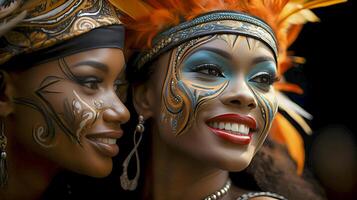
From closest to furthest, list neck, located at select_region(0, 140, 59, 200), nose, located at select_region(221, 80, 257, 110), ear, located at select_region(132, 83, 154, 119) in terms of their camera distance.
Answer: nose, located at select_region(221, 80, 257, 110) < neck, located at select_region(0, 140, 59, 200) < ear, located at select_region(132, 83, 154, 119)

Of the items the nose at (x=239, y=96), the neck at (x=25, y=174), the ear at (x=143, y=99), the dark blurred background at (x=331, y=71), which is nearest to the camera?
the nose at (x=239, y=96)

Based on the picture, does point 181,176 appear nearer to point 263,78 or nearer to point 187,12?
point 263,78

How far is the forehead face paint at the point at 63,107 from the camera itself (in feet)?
9.01

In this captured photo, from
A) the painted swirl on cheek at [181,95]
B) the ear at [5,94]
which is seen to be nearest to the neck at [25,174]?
the ear at [5,94]

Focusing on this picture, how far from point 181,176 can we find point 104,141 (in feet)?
1.32

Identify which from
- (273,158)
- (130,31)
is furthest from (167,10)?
(273,158)

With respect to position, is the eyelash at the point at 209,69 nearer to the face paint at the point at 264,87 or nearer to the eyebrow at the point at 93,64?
the face paint at the point at 264,87

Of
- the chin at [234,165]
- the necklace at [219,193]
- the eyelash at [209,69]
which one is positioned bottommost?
the necklace at [219,193]

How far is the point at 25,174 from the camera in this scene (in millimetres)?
2936

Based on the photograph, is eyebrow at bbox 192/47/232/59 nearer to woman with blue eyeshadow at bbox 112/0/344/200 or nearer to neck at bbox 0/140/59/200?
woman with blue eyeshadow at bbox 112/0/344/200

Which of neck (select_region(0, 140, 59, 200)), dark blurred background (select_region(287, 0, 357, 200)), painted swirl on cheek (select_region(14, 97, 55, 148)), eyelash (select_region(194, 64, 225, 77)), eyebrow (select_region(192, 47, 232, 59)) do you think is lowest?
dark blurred background (select_region(287, 0, 357, 200))

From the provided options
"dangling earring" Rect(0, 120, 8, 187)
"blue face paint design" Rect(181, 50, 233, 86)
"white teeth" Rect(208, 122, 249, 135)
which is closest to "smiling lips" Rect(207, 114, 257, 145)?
"white teeth" Rect(208, 122, 249, 135)

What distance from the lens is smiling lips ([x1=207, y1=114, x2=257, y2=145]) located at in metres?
2.76

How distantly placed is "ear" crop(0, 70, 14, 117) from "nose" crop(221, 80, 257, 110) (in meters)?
0.88
